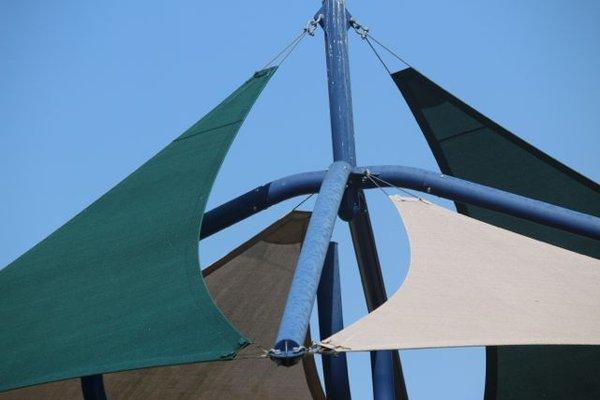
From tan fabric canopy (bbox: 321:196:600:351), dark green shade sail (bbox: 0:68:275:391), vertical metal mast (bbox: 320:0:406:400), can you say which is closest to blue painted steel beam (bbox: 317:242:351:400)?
vertical metal mast (bbox: 320:0:406:400)

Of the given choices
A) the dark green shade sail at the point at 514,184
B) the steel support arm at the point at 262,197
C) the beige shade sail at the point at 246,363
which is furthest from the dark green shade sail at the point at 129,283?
the beige shade sail at the point at 246,363

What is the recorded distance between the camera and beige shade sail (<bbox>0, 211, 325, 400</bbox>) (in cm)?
1499

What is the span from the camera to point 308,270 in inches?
346

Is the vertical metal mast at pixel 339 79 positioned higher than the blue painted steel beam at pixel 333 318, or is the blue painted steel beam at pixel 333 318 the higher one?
the vertical metal mast at pixel 339 79

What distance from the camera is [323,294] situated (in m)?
12.0

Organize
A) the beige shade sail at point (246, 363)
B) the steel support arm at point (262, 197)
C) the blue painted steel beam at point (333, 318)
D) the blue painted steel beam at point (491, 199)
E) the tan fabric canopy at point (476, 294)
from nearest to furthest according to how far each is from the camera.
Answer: the tan fabric canopy at point (476, 294) < the blue painted steel beam at point (491, 199) < the steel support arm at point (262, 197) < the blue painted steel beam at point (333, 318) < the beige shade sail at point (246, 363)

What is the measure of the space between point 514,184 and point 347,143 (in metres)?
3.70

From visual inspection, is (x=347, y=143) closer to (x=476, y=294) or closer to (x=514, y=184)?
(x=476, y=294)

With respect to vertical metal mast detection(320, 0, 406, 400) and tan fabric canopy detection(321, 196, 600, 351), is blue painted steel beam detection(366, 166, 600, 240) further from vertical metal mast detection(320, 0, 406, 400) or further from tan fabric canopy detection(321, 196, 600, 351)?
vertical metal mast detection(320, 0, 406, 400)

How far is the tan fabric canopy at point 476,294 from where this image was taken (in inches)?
328

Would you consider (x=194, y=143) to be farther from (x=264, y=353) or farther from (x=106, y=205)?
(x=264, y=353)

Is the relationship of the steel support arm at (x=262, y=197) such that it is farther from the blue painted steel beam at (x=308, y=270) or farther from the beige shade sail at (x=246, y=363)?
the beige shade sail at (x=246, y=363)

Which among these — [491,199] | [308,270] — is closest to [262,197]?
[491,199]

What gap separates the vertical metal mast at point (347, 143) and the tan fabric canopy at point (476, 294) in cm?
80
